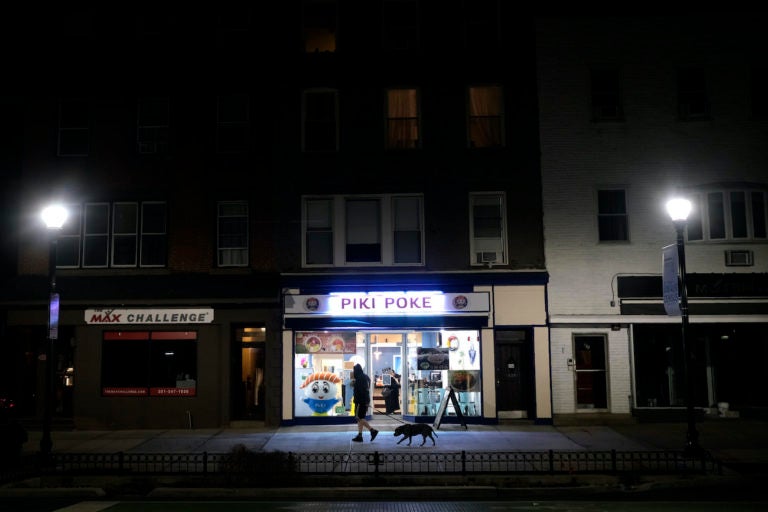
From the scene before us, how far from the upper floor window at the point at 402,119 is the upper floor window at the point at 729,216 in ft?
28.4

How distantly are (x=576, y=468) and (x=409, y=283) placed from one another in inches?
303

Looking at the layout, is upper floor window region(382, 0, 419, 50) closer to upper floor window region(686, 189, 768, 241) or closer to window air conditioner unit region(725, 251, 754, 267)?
upper floor window region(686, 189, 768, 241)

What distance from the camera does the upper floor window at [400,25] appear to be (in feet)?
66.5

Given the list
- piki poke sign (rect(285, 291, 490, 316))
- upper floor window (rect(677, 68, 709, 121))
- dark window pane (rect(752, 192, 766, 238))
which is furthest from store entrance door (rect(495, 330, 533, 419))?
upper floor window (rect(677, 68, 709, 121))

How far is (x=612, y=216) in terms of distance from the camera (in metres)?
19.5

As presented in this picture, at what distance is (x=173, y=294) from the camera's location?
19.2 meters

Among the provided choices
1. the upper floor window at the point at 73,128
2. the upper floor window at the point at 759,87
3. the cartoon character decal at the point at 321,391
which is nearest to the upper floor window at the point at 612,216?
the upper floor window at the point at 759,87

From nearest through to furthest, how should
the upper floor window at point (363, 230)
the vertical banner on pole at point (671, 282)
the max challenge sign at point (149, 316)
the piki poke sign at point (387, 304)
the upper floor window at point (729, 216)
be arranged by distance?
the vertical banner on pole at point (671, 282) → the piki poke sign at point (387, 304) → the max challenge sign at point (149, 316) → the upper floor window at point (729, 216) → the upper floor window at point (363, 230)

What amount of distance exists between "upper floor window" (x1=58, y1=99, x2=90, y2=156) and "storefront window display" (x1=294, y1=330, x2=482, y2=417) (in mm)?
9043

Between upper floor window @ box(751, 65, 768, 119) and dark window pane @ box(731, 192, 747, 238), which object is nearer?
dark window pane @ box(731, 192, 747, 238)

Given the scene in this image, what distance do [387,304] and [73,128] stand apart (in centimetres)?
1129

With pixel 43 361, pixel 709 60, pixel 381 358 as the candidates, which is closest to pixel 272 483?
pixel 381 358

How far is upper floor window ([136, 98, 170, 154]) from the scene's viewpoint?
20141mm

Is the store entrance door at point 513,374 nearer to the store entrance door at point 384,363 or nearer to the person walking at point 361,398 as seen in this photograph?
the store entrance door at point 384,363
